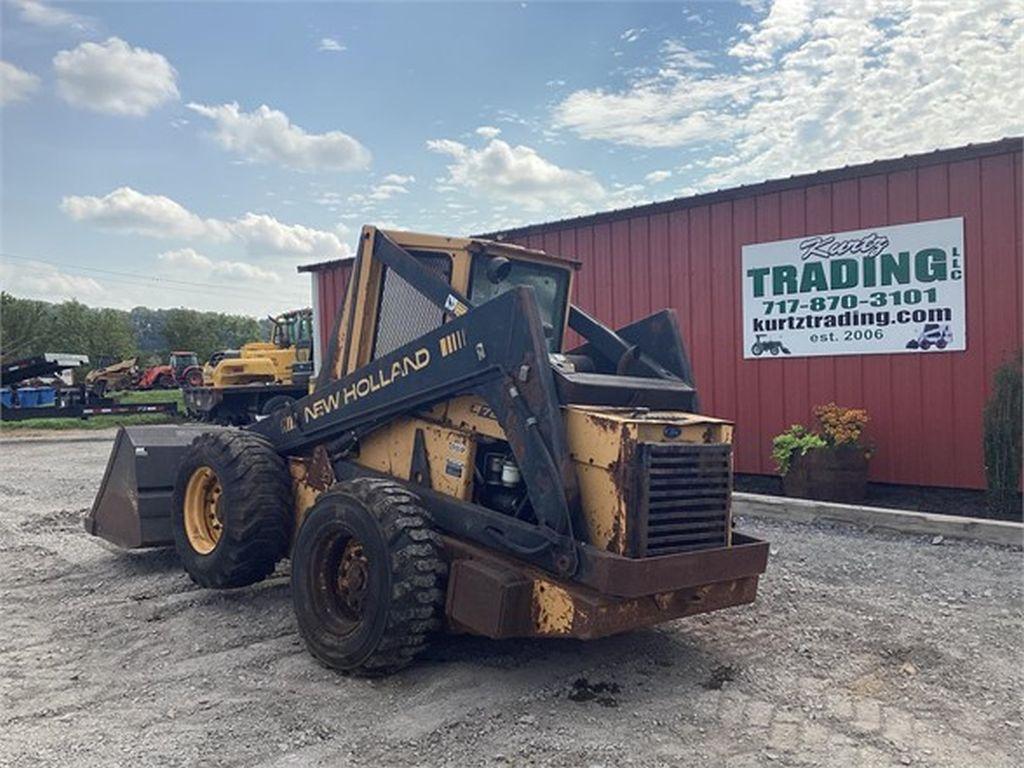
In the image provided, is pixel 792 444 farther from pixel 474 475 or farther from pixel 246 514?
pixel 246 514

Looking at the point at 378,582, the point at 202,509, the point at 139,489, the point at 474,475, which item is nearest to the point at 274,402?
the point at 139,489

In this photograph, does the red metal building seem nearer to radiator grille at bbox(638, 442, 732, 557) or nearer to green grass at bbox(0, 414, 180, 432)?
radiator grille at bbox(638, 442, 732, 557)

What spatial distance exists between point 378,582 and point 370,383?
137 centimetres

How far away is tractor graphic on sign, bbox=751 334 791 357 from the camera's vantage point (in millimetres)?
9782

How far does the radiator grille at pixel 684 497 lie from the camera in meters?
4.04

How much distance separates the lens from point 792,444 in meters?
8.88

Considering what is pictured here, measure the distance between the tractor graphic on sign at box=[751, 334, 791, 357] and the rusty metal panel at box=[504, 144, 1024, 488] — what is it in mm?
122

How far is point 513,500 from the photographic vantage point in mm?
4512

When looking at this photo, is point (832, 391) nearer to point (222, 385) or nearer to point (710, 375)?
point (710, 375)

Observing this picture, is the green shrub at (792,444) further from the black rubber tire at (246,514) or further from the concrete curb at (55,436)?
the concrete curb at (55,436)

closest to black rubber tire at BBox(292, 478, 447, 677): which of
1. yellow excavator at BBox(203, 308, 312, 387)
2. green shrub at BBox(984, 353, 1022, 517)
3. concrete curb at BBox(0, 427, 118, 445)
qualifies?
green shrub at BBox(984, 353, 1022, 517)

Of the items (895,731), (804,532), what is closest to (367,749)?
(895,731)

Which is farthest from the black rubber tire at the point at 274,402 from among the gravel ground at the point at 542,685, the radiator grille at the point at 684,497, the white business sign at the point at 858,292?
the radiator grille at the point at 684,497

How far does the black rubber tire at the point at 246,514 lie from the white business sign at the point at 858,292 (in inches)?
246
